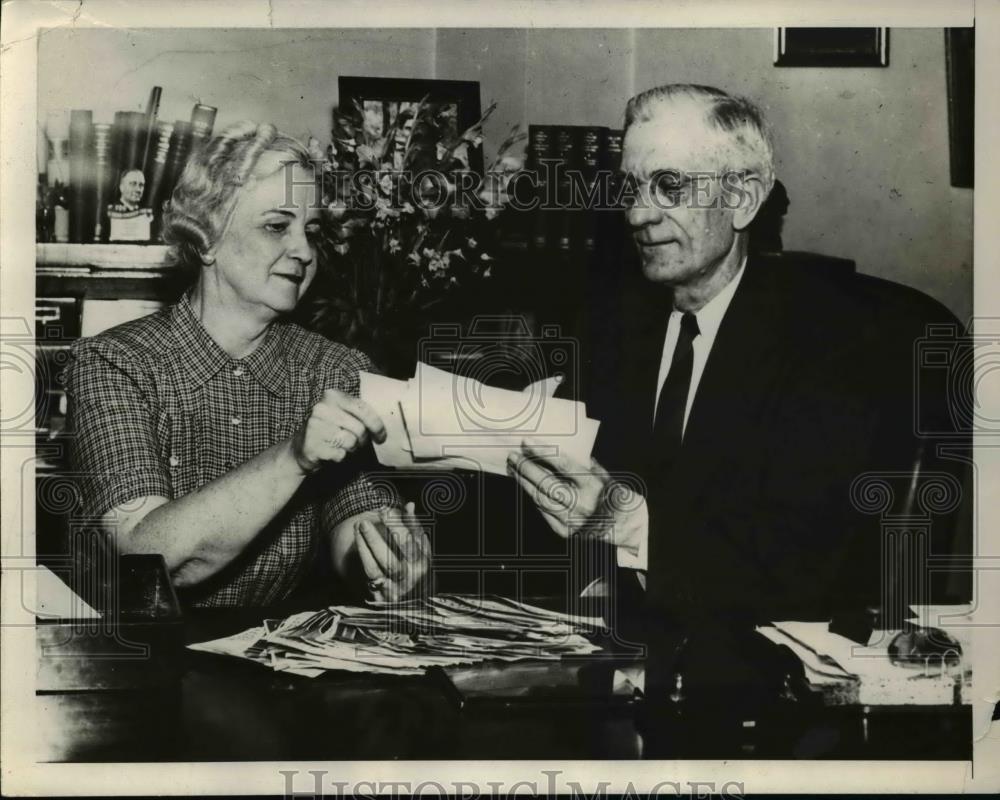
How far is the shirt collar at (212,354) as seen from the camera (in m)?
2.67

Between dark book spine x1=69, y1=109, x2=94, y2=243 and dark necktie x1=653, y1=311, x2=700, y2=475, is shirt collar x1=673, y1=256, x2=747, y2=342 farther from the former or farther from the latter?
dark book spine x1=69, y1=109, x2=94, y2=243

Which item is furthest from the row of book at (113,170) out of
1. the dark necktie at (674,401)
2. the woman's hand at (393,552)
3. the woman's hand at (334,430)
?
the dark necktie at (674,401)

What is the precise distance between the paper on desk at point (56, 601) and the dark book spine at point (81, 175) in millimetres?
848

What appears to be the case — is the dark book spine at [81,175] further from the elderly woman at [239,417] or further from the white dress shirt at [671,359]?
the white dress shirt at [671,359]

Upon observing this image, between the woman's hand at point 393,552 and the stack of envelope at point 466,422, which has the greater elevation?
the stack of envelope at point 466,422

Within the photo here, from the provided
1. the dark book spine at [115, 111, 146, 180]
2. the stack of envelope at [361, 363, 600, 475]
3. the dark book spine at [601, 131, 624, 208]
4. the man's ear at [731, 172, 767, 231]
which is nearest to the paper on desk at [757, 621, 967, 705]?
the stack of envelope at [361, 363, 600, 475]

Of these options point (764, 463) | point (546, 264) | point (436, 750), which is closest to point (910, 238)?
point (764, 463)

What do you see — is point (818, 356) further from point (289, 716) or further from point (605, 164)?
point (289, 716)

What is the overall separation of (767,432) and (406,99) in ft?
4.01

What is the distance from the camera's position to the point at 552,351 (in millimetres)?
2666

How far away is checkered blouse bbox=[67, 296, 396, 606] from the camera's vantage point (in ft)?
8.66

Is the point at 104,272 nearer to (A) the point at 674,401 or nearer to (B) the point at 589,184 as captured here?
(B) the point at 589,184

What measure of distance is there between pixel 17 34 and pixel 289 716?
6.00 feet

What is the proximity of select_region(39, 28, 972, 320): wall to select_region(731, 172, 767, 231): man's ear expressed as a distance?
0.21 ft
